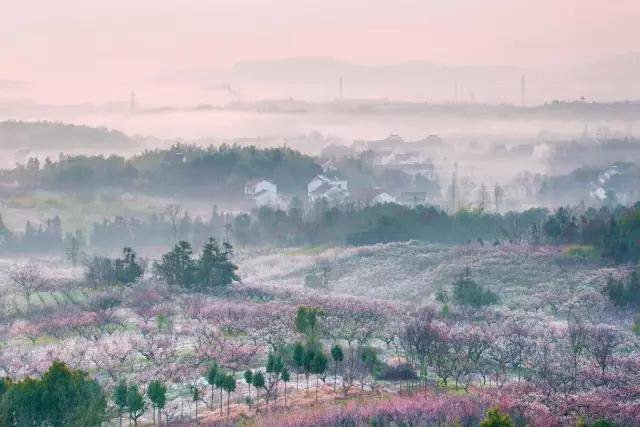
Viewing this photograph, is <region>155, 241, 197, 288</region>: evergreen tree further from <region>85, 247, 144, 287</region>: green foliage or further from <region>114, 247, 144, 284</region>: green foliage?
<region>85, 247, 144, 287</region>: green foliage

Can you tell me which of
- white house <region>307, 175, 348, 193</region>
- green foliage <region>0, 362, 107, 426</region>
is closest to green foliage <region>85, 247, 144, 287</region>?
green foliage <region>0, 362, 107, 426</region>

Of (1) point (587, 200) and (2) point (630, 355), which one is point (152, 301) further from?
(1) point (587, 200)

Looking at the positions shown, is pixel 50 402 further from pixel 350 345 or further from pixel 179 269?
pixel 179 269

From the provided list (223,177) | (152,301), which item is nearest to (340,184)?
(223,177)

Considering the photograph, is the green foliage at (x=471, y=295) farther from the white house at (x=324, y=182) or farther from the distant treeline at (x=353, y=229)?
the white house at (x=324, y=182)

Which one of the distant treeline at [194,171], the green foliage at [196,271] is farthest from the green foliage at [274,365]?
the distant treeline at [194,171]
